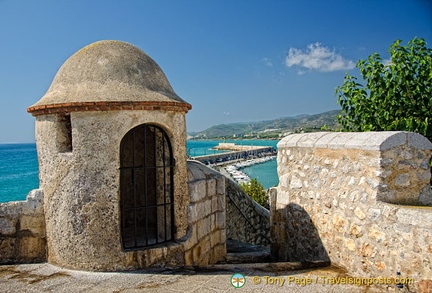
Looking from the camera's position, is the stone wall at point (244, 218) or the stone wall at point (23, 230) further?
the stone wall at point (244, 218)

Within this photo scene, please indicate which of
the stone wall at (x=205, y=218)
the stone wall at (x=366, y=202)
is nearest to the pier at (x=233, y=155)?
the stone wall at (x=205, y=218)

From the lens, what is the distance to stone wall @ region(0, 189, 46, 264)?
4.62 metres

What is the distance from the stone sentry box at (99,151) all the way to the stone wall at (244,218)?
3.64m

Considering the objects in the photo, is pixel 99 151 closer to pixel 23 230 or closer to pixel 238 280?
pixel 23 230

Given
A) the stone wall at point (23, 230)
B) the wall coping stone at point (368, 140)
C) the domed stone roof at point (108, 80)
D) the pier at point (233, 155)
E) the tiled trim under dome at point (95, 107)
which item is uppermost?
the domed stone roof at point (108, 80)

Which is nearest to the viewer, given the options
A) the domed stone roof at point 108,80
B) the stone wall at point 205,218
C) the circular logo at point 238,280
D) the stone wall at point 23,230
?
the circular logo at point 238,280

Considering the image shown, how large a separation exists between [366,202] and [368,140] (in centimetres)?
71

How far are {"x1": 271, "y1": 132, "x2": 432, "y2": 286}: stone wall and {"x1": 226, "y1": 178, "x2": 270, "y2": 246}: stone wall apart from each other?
3354 mm

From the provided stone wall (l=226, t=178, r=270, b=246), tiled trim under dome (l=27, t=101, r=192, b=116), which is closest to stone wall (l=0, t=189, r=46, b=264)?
tiled trim under dome (l=27, t=101, r=192, b=116)

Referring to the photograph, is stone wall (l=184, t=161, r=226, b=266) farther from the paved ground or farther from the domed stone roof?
the domed stone roof

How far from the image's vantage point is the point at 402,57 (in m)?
7.07

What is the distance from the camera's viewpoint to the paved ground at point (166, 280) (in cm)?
377

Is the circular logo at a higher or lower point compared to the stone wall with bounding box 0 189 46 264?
lower

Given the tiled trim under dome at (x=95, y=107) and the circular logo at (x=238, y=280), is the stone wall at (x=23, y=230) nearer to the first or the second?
the tiled trim under dome at (x=95, y=107)
